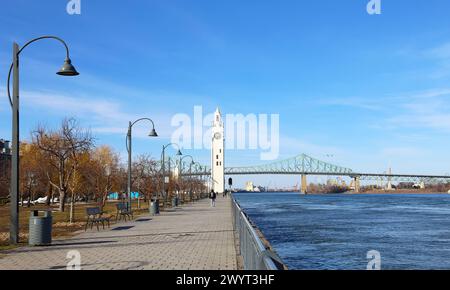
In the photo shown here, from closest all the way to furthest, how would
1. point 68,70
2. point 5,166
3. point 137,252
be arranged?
point 137,252
point 68,70
point 5,166

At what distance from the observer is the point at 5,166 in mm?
81500

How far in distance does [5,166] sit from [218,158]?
66273mm

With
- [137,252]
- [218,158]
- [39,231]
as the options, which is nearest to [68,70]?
[39,231]

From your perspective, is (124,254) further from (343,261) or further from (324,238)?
(324,238)

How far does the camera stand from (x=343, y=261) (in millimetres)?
19750

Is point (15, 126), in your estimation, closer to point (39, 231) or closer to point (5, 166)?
point (39, 231)

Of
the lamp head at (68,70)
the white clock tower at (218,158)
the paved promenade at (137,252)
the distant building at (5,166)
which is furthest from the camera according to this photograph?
the white clock tower at (218,158)

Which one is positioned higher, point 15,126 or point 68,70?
point 68,70

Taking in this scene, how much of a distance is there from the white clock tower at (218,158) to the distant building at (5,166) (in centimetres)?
4628

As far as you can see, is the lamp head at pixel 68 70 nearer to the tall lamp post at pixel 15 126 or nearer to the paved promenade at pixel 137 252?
the tall lamp post at pixel 15 126

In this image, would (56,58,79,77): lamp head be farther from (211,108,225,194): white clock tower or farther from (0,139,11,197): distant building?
(211,108,225,194): white clock tower

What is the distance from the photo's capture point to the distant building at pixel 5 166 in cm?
6164

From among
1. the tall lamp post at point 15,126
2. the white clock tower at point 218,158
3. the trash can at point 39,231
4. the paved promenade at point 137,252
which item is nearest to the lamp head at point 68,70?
the tall lamp post at point 15,126
